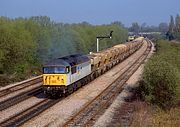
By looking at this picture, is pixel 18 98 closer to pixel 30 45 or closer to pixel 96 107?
pixel 96 107

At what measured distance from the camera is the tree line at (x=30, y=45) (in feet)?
140

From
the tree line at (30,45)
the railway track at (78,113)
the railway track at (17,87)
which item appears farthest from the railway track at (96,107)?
the tree line at (30,45)

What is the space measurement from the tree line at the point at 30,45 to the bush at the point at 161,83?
17.2m

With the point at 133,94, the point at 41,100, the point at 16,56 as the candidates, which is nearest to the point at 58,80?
the point at 41,100

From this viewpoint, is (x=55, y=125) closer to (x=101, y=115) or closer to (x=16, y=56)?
(x=101, y=115)

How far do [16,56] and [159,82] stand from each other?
911 inches

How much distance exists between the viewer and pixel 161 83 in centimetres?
2525

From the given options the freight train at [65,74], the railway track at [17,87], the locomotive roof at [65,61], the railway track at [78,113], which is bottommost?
the railway track at [17,87]

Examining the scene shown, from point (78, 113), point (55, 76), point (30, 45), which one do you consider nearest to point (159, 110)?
point (78, 113)

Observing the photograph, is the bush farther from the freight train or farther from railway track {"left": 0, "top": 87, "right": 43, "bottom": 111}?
railway track {"left": 0, "top": 87, "right": 43, "bottom": 111}

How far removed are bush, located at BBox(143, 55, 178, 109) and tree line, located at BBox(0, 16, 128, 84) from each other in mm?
17166

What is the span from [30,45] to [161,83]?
80.3ft

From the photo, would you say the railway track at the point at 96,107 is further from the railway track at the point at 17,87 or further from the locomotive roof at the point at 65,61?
the railway track at the point at 17,87

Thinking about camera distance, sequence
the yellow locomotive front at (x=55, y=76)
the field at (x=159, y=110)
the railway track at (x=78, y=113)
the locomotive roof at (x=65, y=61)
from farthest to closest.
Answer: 1. the locomotive roof at (x=65, y=61)
2. the yellow locomotive front at (x=55, y=76)
3. the railway track at (x=78, y=113)
4. the field at (x=159, y=110)
